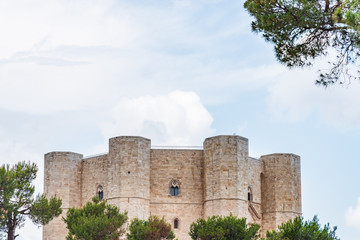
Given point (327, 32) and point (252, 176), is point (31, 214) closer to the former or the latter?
point (252, 176)

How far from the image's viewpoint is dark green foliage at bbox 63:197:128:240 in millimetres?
40938

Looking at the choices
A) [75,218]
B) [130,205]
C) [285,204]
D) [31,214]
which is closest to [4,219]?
[31,214]

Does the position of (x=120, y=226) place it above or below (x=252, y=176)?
below

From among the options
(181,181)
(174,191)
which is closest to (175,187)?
(174,191)

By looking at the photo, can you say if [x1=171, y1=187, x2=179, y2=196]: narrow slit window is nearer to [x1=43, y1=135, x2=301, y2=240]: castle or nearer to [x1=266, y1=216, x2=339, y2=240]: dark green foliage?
[x1=43, y1=135, x2=301, y2=240]: castle

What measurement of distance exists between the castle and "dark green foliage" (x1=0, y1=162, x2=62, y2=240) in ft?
23.7

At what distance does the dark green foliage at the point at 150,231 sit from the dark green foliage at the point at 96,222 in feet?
3.56

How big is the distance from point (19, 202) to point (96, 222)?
4.77 metres

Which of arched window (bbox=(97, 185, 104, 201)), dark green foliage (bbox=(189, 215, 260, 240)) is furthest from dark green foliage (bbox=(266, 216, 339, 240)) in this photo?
arched window (bbox=(97, 185, 104, 201))

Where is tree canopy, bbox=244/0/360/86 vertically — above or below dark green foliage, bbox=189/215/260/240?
above

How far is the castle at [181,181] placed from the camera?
153ft

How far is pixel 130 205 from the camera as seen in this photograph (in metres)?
46.1

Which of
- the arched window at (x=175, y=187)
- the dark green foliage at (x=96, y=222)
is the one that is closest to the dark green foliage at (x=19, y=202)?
the dark green foliage at (x=96, y=222)

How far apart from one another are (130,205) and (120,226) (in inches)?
146
